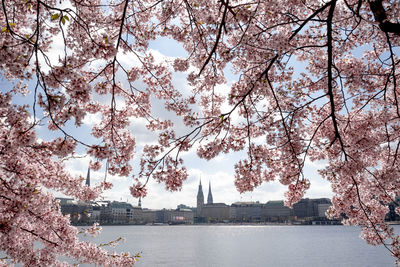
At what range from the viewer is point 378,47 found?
7.75m

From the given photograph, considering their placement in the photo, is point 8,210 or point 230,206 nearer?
point 8,210

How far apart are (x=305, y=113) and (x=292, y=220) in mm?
172031

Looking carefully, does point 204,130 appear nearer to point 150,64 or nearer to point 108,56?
point 150,64

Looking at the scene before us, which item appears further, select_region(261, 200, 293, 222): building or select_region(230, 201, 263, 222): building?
select_region(230, 201, 263, 222): building

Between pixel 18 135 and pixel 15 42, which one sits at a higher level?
pixel 15 42

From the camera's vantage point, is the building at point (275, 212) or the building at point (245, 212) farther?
the building at point (245, 212)

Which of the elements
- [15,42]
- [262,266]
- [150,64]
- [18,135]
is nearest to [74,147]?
[18,135]

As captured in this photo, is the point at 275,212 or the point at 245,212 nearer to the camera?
the point at 275,212

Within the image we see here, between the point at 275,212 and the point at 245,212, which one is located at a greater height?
the point at 275,212

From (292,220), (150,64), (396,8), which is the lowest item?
(292,220)

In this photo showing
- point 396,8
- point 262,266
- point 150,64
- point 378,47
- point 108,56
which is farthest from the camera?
point 262,266

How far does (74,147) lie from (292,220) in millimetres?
175691

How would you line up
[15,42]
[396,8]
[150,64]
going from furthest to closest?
[150,64]
[396,8]
[15,42]

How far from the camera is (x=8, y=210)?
3.91 meters
